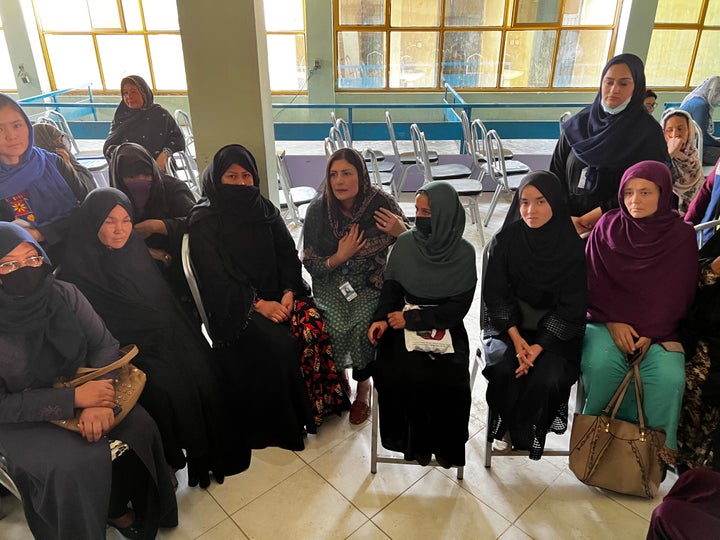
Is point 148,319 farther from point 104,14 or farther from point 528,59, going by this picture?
point 104,14

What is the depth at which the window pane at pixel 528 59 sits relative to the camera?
676 cm

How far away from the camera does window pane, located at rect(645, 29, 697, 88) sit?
671 cm

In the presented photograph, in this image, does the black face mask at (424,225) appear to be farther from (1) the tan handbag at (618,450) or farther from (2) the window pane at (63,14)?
(2) the window pane at (63,14)

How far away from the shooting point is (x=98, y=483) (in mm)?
1403

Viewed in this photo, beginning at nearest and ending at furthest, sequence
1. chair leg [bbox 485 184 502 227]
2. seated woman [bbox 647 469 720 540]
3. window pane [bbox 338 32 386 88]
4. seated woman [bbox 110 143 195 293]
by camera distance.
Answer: seated woman [bbox 647 469 720 540] → seated woman [bbox 110 143 195 293] → chair leg [bbox 485 184 502 227] → window pane [bbox 338 32 386 88]

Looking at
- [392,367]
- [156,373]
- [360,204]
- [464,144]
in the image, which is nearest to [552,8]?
[464,144]

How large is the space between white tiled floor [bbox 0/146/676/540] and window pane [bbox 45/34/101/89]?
7.22 metres

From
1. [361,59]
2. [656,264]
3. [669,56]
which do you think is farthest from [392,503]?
[669,56]

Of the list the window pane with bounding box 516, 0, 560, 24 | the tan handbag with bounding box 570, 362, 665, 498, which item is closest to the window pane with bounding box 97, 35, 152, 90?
the window pane with bounding box 516, 0, 560, 24

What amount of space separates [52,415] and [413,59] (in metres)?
6.72

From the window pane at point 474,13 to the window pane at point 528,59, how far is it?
302mm

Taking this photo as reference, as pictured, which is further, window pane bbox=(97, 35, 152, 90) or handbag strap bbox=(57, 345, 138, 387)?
window pane bbox=(97, 35, 152, 90)

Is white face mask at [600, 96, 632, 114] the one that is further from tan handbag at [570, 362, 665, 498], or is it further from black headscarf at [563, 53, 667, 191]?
tan handbag at [570, 362, 665, 498]

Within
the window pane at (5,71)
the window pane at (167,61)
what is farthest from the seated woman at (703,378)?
the window pane at (5,71)
